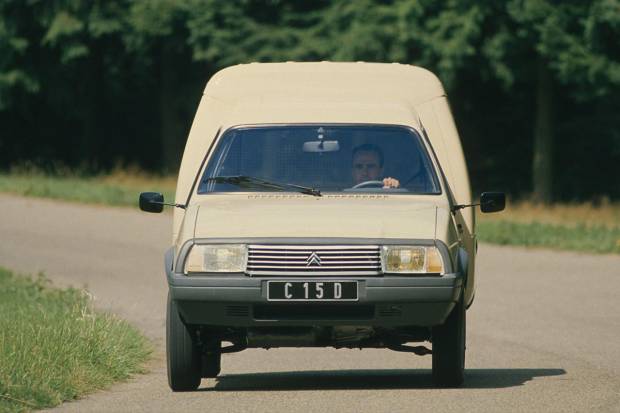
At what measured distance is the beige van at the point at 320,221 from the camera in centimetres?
916

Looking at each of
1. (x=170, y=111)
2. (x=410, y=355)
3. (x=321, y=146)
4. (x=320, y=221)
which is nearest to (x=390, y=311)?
(x=320, y=221)

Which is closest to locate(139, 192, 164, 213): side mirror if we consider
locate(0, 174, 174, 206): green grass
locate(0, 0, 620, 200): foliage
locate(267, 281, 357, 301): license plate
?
locate(267, 281, 357, 301): license plate

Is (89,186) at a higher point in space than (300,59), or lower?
lower

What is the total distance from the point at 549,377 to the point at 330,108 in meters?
2.33

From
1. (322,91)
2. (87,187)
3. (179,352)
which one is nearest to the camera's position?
(179,352)

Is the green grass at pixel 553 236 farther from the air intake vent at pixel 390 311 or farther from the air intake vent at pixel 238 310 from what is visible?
the air intake vent at pixel 238 310

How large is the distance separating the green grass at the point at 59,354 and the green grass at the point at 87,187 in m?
17.3

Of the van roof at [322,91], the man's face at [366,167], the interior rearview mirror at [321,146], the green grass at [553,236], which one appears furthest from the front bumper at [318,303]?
the green grass at [553,236]

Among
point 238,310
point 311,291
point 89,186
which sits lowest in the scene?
point 89,186

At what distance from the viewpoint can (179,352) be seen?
379 inches

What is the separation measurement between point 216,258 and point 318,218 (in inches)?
25.2

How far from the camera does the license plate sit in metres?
9.09

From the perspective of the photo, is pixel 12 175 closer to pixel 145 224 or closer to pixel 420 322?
pixel 145 224

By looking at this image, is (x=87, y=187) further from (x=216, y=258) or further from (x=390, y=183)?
(x=216, y=258)
